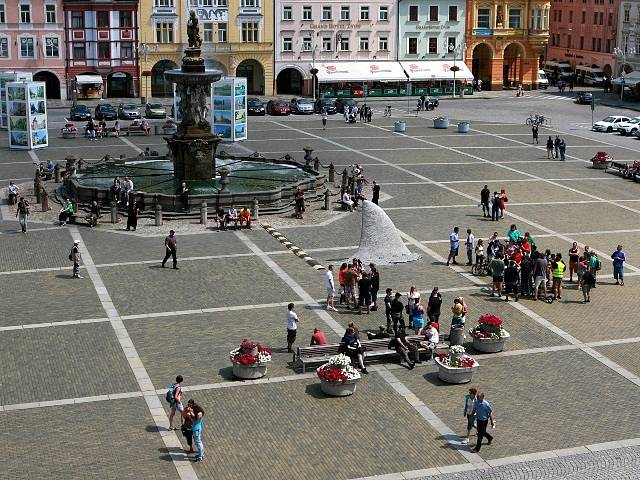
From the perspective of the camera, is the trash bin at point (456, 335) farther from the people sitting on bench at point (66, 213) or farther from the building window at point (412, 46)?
the building window at point (412, 46)

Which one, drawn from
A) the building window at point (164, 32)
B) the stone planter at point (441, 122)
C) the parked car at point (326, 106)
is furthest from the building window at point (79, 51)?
the stone planter at point (441, 122)

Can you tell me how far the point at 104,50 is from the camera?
93.8 metres

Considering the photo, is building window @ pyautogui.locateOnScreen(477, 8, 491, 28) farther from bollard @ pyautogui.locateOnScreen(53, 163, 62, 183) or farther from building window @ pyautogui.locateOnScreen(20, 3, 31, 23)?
bollard @ pyautogui.locateOnScreen(53, 163, 62, 183)

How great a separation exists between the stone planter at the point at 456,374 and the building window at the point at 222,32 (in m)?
72.2

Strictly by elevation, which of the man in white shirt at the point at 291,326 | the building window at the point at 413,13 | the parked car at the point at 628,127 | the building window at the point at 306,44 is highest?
Answer: the building window at the point at 413,13

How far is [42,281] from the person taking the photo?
3659cm

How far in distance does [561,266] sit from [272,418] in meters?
13.3

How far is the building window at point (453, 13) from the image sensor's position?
10338 centimetres

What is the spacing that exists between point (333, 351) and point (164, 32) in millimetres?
70084

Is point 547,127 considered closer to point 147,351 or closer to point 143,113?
point 143,113

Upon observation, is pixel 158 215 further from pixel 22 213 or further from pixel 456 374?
pixel 456 374

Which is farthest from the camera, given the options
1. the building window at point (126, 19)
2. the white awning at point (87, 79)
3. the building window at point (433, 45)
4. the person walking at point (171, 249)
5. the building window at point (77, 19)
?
the building window at point (433, 45)

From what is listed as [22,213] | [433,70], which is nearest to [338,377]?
[22,213]

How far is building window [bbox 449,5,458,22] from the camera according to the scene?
103m
